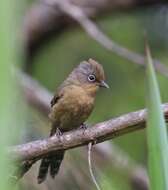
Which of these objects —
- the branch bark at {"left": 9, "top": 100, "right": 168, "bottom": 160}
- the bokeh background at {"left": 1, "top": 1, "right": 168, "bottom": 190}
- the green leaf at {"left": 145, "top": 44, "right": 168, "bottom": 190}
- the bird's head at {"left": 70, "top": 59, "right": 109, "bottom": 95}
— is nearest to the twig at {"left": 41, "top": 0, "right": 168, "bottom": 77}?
the bokeh background at {"left": 1, "top": 1, "right": 168, "bottom": 190}

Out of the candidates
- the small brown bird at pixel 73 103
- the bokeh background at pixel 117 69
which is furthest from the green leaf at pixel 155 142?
the bokeh background at pixel 117 69

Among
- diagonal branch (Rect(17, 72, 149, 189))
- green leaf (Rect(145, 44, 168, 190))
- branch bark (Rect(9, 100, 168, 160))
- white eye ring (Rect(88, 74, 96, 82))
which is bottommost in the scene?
green leaf (Rect(145, 44, 168, 190))

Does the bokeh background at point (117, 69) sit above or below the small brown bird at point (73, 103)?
above

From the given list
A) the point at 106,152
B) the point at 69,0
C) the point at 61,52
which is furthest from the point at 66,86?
the point at 61,52

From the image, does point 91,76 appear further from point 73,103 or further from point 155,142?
point 155,142

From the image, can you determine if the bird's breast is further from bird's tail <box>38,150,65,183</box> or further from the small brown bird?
bird's tail <box>38,150,65,183</box>

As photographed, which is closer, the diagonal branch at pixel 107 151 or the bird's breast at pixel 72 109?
the bird's breast at pixel 72 109

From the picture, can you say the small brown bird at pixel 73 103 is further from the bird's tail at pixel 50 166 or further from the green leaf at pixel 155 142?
the green leaf at pixel 155 142

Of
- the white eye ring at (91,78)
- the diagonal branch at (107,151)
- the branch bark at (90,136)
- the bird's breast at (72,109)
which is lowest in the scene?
the branch bark at (90,136)
